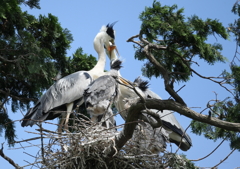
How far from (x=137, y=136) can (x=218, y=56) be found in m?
1.62

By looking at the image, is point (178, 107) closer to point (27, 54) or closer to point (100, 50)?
point (27, 54)

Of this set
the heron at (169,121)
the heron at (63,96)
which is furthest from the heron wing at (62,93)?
the heron at (169,121)

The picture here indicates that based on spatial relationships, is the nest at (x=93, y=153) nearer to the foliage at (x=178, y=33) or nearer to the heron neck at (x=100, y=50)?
the foliage at (x=178, y=33)

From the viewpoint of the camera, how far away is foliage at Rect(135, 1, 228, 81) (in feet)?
16.7

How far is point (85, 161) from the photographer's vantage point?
15.0 feet

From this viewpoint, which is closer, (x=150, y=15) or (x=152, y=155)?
(x=152, y=155)

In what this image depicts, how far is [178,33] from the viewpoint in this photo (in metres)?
5.05

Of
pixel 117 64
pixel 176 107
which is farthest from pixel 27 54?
pixel 176 107

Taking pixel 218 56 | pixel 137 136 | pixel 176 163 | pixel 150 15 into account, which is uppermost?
pixel 150 15

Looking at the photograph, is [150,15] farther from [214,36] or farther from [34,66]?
[34,66]

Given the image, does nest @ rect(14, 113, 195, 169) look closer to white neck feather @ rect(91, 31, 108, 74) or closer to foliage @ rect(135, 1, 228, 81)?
foliage @ rect(135, 1, 228, 81)

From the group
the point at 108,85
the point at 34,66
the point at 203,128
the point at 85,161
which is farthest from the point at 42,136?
the point at 203,128

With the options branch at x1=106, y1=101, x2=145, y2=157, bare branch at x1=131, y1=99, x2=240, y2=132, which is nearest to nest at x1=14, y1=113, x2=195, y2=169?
branch at x1=106, y1=101, x2=145, y2=157

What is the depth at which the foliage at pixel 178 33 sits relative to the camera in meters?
5.09
